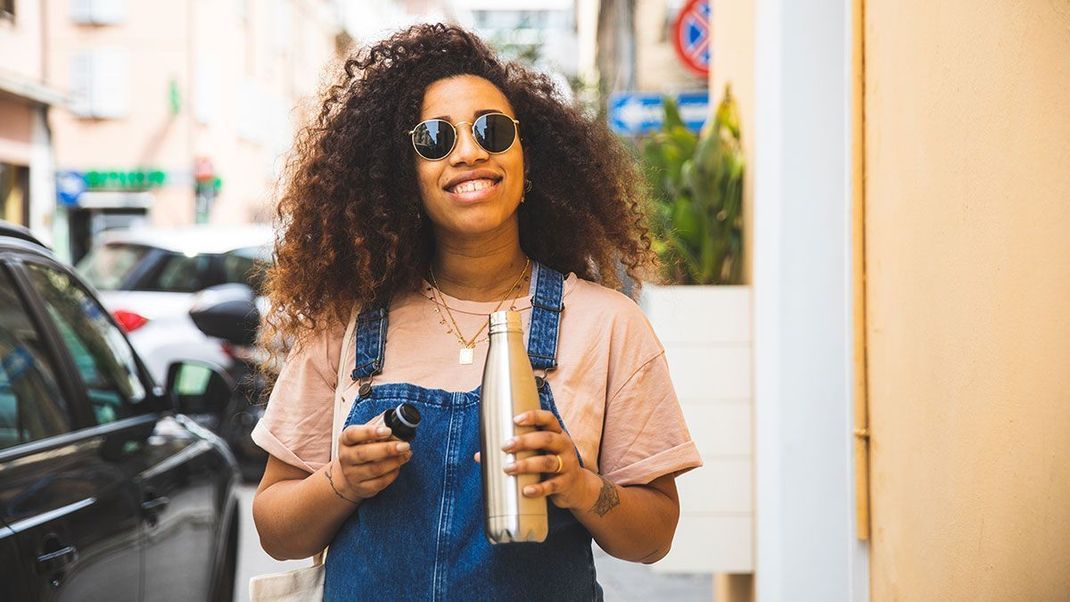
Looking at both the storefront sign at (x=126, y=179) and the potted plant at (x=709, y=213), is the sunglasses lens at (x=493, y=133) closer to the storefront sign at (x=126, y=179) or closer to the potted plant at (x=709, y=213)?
the potted plant at (x=709, y=213)

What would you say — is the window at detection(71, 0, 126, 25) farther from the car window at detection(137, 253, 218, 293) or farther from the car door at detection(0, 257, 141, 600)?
the car door at detection(0, 257, 141, 600)

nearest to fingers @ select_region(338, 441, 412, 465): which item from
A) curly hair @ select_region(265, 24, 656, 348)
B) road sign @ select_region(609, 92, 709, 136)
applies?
curly hair @ select_region(265, 24, 656, 348)

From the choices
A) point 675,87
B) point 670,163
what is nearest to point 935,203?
point 670,163

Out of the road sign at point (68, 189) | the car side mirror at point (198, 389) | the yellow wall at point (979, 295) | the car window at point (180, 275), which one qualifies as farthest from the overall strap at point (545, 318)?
the road sign at point (68, 189)

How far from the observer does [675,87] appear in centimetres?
1485

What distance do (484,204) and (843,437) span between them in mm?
2711

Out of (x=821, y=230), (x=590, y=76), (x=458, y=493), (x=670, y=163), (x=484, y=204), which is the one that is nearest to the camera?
(x=458, y=493)

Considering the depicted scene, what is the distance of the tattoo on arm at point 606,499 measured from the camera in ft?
6.81

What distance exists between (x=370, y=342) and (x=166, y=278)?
770 centimetres

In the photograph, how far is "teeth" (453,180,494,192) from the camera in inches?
91.7

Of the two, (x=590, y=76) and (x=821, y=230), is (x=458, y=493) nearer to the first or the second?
(x=821, y=230)

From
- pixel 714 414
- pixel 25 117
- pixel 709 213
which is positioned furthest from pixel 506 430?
pixel 25 117

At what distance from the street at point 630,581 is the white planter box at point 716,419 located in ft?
3.52

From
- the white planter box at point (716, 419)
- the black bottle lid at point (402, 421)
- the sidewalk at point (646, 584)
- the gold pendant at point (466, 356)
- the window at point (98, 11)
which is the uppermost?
the window at point (98, 11)
